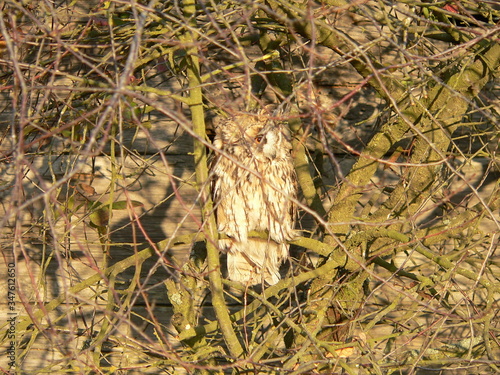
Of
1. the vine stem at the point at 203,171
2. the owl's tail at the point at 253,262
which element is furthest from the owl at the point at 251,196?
the vine stem at the point at 203,171

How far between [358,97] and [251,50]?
51 cm

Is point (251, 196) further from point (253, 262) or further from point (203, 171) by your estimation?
point (203, 171)

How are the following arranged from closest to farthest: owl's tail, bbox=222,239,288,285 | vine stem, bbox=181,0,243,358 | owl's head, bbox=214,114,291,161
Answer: vine stem, bbox=181,0,243,358, owl's head, bbox=214,114,291,161, owl's tail, bbox=222,239,288,285

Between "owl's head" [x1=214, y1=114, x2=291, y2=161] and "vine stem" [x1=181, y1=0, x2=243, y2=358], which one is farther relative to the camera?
"owl's head" [x1=214, y1=114, x2=291, y2=161]

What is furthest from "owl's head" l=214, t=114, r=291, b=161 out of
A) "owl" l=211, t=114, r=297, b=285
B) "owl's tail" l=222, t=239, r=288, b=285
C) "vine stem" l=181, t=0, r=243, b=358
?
"vine stem" l=181, t=0, r=243, b=358

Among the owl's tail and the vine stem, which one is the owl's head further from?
the vine stem

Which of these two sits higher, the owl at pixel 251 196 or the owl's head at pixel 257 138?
the owl's head at pixel 257 138

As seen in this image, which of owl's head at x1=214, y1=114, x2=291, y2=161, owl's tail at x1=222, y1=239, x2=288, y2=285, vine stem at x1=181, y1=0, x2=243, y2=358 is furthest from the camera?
owl's tail at x1=222, y1=239, x2=288, y2=285

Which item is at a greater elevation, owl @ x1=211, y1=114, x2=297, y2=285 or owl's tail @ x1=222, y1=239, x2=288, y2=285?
owl @ x1=211, y1=114, x2=297, y2=285

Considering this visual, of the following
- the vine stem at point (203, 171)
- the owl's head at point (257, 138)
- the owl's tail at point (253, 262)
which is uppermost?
the vine stem at point (203, 171)

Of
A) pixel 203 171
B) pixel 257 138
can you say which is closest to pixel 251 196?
pixel 257 138

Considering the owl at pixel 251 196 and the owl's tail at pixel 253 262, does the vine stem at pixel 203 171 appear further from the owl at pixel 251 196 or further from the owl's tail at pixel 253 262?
the owl's tail at pixel 253 262

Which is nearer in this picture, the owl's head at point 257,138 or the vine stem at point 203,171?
the vine stem at point 203,171

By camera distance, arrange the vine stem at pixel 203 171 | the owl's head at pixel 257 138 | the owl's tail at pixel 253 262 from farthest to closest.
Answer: the owl's tail at pixel 253 262 → the owl's head at pixel 257 138 → the vine stem at pixel 203 171
